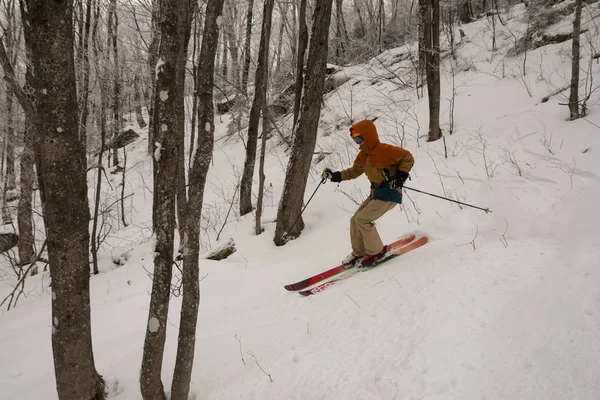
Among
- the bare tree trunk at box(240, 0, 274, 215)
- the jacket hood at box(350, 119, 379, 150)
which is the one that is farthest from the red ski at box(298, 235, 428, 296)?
the bare tree trunk at box(240, 0, 274, 215)

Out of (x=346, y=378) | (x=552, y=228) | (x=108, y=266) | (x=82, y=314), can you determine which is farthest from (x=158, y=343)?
(x=108, y=266)

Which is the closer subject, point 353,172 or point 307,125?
point 353,172

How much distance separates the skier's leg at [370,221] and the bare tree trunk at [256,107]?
426cm

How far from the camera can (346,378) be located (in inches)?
90.3

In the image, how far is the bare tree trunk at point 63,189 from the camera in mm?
1848

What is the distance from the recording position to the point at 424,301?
290cm

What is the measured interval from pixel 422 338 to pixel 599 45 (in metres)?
9.73

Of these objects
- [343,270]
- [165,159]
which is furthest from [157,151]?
[343,270]

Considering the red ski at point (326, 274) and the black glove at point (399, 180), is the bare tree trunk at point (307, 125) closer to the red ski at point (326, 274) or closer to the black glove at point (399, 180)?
the red ski at point (326, 274)

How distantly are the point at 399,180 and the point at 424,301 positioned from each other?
62.2 inches

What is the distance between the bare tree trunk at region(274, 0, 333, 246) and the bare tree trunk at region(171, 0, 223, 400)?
3.49m

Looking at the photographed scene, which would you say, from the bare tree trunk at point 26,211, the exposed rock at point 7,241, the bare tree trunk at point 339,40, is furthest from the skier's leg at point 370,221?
the bare tree trunk at point 339,40

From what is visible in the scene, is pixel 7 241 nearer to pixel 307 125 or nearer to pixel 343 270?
pixel 307 125

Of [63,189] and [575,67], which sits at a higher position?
[63,189]
